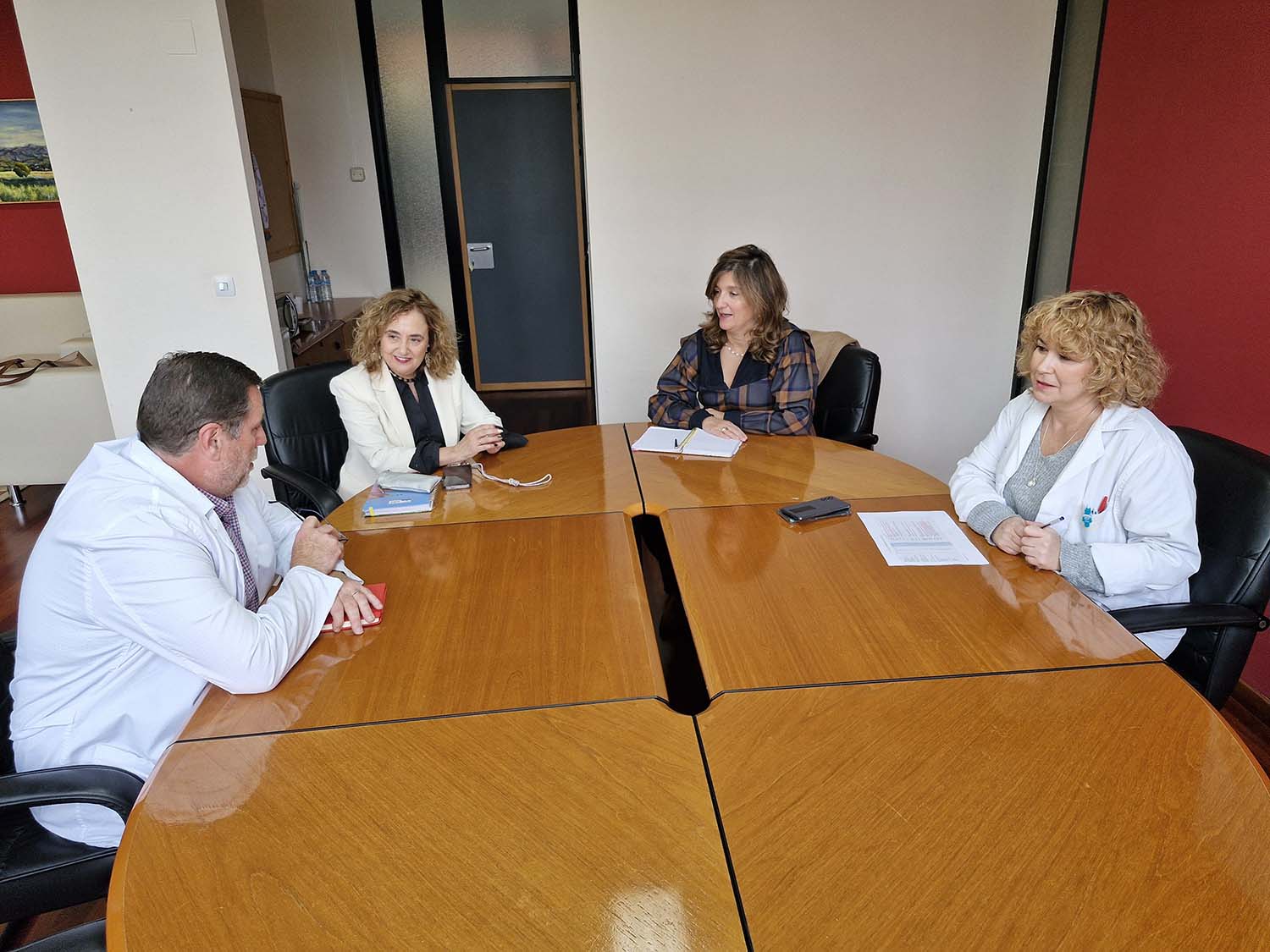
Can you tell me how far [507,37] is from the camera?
5.38 metres

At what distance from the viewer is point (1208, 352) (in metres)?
2.63

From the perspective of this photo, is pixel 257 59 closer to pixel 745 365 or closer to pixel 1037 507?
pixel 745 365

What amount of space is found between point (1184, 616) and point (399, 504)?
1800mm

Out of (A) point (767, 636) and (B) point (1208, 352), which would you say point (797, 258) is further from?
(A) point (767, 636)

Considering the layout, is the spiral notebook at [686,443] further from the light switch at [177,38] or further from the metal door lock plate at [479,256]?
the metal door lock plate at [479,256]

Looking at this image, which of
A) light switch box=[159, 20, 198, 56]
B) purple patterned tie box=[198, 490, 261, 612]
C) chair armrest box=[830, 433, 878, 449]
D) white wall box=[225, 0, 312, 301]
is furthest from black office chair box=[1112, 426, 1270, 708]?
white wall box=[225, 0, 312, 301]

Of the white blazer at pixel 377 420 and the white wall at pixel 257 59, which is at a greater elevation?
the white wall at pixel 257 59

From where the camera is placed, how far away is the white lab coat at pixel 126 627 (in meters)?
1.38

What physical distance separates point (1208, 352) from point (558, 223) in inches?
168

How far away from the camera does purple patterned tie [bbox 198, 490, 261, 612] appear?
166 centimetres

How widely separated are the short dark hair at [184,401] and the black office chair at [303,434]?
1.10m

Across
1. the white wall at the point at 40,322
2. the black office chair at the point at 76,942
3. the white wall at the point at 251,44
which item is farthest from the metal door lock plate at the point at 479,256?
the black office chair at the point at 76,942

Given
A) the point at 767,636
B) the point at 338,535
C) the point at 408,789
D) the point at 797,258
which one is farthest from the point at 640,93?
the point at 408,789

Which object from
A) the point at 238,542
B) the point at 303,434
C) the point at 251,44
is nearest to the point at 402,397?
the point at 303,434
